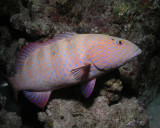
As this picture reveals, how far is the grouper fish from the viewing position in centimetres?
251

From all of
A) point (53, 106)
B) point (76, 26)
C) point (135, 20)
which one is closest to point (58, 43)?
point (76, 26)

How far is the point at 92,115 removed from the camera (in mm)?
3137

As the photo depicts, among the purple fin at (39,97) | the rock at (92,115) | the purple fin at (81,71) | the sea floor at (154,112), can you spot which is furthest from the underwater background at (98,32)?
the sea floor at (154,112)

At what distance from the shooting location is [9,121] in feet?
12.8

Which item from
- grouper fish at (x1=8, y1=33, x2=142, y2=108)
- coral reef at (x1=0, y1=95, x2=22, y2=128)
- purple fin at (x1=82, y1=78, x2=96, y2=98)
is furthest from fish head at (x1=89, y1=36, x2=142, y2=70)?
coral reef at (x1=0, y1=95, x2=22, y2=128)

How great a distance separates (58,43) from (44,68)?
0.60m

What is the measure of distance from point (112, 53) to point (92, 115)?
154 centimetres

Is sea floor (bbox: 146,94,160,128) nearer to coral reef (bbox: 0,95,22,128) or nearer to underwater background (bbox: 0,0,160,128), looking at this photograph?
underwater background (bbox: 0,0,160,128)

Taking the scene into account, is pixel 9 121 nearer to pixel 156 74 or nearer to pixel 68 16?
pixel 68 16

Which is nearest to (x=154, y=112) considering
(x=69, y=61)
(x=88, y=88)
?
(x=88, y=88)

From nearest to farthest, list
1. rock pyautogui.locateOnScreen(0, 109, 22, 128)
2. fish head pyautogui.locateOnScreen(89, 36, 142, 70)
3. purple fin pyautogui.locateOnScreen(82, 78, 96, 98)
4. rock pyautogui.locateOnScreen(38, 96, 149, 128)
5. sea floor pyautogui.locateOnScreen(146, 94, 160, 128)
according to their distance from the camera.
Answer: fish head pyautogui.locateOnScreen(89, 36, 142, 70), purple fin pyautogui.locateOnScreen(82, 78, 96, 98), rock pyautogui.locateOnScreen(38, 96, 149, 128), rock pyautogui.locateOnScreen(0, 109, 22, 128), sea floor pyautogui.locateOnScreen(146, 94, 160, 128)

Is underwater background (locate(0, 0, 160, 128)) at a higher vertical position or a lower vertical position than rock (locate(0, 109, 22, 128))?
higher

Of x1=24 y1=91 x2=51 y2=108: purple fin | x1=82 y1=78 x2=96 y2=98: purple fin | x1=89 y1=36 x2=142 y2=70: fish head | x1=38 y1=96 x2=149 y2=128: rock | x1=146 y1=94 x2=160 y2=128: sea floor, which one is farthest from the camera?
x1=146 y1=94 x2=160 y2=128: sea floor

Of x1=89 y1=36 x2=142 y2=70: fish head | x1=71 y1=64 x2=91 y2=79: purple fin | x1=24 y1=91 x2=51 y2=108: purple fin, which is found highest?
x1=89 y1=36 x2=142 y2=70: fish head
